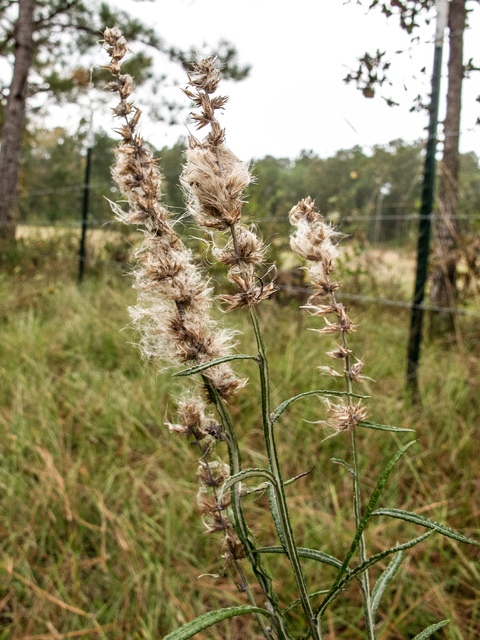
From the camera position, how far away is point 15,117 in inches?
271

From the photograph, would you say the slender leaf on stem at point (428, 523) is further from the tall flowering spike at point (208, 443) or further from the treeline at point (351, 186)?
the treeline at point (351, 186)

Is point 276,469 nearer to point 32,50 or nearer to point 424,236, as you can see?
point 424,236

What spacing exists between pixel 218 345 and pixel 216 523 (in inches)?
5.7

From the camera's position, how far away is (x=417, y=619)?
5.24 ft

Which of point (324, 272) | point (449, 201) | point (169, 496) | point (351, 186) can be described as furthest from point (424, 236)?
point (324, 272)

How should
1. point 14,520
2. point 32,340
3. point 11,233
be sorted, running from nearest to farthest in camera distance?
point 14,520 → point 32,340 → point 11,233

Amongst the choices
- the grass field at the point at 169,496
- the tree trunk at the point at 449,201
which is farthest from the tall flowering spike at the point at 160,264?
the tree trunk at the point at 449,201

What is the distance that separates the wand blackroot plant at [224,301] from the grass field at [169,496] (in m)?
0.67

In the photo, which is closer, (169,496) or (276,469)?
(276,469)

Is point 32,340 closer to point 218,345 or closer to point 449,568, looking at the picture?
point 449,568

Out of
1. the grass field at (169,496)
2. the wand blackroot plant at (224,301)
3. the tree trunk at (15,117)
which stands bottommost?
the grass field at (169,496)

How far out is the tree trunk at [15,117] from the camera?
6613mm

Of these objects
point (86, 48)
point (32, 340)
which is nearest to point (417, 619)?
point (32, 340)

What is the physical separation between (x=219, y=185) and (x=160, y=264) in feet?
0.22
